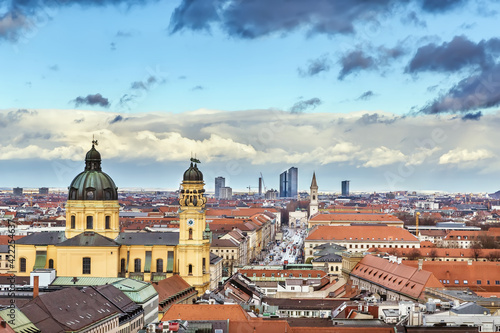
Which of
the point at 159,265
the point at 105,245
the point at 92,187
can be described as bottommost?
the point at 159,265

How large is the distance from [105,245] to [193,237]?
40.6 ft

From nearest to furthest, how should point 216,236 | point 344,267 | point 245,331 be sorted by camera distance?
point 245,331, point 344,267, point 216,236

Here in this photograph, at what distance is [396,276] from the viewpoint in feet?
392

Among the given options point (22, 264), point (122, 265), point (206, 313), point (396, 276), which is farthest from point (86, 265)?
point (396, 276)

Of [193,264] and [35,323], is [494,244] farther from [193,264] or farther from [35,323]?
[35,323]

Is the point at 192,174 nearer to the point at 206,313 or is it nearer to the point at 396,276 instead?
the point at 396,276

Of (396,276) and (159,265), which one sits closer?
(159,265)

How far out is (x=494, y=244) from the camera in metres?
196

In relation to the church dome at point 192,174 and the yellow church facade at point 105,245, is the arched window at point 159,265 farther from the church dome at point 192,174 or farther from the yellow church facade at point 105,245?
the church dome at point 192,174

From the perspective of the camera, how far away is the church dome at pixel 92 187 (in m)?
116

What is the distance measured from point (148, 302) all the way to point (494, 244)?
12507 centimetres

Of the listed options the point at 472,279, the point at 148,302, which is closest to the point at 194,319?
the point at 148,302

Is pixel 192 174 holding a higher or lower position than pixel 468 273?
higher

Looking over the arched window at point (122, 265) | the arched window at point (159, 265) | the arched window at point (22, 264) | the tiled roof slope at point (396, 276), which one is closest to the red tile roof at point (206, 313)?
the tiled roof slope at point (396, 276)
